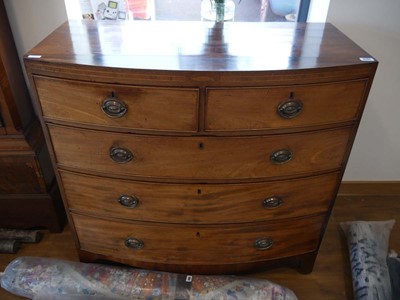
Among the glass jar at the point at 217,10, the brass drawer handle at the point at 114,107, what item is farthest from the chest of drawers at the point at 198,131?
the glass jar at the point at 217,10

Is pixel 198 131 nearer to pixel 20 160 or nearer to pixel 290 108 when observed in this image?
pixel 290 108

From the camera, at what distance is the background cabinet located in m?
1.27

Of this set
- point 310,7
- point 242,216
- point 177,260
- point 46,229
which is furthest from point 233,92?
point 46,229

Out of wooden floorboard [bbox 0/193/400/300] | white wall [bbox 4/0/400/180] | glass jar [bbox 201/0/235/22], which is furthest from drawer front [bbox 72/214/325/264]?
glass jar [bbox 201/0/235/22]

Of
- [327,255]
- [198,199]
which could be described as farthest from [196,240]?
[327,255]

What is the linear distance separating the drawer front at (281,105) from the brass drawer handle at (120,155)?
10.0 inches

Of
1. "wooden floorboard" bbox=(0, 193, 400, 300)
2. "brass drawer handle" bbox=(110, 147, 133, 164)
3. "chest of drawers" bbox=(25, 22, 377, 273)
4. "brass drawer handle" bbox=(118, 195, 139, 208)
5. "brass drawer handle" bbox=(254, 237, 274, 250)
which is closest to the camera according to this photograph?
"chest of drawers" bbox=(25, 22, 377, 273)

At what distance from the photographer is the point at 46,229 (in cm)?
160

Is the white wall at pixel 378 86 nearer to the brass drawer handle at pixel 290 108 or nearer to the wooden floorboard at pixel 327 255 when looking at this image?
the wooden floorboard at pixel 327 255

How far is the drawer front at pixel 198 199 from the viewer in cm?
107

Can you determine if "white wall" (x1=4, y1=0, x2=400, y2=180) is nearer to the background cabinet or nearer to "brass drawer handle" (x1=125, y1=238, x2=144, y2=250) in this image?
the background cabinet

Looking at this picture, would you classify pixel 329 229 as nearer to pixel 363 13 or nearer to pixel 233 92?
pixel 363 13

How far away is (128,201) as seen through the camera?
111 centimetres

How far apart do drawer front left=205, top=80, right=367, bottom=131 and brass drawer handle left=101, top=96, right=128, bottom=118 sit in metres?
0.23
